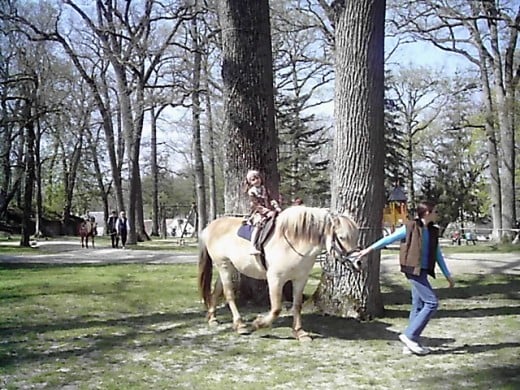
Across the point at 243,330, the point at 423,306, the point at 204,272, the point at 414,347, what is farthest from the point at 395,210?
the point at 414,347

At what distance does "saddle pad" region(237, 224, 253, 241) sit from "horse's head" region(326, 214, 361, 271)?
1128mm

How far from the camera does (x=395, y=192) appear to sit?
35.8m

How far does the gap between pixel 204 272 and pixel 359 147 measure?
2.80m

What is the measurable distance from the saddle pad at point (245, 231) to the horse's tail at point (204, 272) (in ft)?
3.03

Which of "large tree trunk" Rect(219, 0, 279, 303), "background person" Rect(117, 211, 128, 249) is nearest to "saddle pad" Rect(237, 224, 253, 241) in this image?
"large tree trunk" Rect(219, 0, 279, 303)

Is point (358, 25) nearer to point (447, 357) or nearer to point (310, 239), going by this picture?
point (310, 239)

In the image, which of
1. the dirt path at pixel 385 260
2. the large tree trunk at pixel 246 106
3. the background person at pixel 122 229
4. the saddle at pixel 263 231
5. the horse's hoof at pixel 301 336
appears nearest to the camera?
the horse's hoof at pixel 301 336

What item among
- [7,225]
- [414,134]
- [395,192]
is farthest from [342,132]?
[414,134]

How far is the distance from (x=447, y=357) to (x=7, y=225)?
137 ft

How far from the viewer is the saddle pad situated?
7875 mm

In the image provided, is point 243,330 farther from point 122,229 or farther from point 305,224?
point 122,229

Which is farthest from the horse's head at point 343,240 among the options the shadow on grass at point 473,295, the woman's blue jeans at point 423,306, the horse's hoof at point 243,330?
the shadow on grass at point 473,295

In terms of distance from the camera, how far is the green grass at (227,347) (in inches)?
221

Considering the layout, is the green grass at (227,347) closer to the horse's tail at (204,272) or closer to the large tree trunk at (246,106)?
the horse's tail at (204,272)
